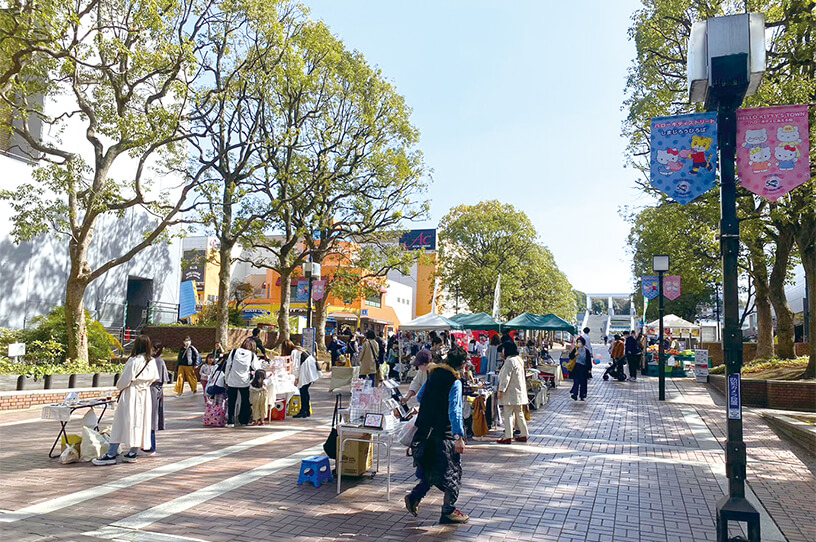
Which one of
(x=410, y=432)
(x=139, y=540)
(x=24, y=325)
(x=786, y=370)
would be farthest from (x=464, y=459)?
(x=24, y=325)

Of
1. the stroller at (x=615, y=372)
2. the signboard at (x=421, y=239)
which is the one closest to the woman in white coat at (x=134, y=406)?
the stroller at (x=615, y=372)

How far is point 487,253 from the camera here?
42031 millimetres

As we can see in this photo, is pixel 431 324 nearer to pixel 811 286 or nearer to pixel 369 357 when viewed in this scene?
pixel 369 357

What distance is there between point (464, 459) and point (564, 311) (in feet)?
151

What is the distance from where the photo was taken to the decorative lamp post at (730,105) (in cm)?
493

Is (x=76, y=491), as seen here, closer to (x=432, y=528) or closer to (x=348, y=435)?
(x=348, y=435)

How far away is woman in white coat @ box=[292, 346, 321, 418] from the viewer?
37.4 feet

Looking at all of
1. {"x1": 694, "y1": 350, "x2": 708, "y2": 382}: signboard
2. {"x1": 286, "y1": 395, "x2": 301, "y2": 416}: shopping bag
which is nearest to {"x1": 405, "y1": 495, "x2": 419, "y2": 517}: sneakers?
{"x1": 286, "y1": 395, "x2": 301, "y2": 416}: shopping bag

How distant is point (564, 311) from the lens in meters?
52.2

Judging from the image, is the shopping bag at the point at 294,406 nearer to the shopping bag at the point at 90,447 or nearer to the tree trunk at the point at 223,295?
the shopping bag at the point at 90,447

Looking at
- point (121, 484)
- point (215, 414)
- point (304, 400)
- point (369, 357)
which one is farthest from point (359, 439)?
point (369, 357)

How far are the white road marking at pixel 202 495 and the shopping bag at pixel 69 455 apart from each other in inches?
92.6

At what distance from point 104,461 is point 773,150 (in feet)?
28.4

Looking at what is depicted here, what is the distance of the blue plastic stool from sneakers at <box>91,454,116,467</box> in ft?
9.29
